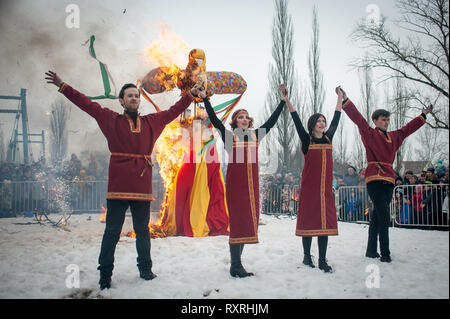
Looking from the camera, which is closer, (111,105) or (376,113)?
(376,113)

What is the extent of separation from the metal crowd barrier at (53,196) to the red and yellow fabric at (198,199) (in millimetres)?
5112

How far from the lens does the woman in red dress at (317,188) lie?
386 cm

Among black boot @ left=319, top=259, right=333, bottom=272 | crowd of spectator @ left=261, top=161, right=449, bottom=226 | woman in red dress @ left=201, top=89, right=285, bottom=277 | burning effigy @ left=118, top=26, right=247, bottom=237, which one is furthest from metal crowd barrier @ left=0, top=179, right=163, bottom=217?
black boot @ left=319, top=259, right=333, bottom=272

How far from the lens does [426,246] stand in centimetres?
500

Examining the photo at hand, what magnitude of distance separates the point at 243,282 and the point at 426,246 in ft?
10.6

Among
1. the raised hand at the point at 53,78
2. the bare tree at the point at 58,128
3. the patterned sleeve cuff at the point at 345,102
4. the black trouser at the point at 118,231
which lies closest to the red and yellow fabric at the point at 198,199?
the black trouser at the point at 118,231

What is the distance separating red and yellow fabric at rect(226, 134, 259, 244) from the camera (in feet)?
12.2

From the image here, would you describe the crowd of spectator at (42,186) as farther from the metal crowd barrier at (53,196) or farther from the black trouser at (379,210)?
the black trouser at (379,210)

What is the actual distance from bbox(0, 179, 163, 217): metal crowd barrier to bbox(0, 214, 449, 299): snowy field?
6026 mm

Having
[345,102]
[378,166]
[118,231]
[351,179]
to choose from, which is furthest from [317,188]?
[351,179]

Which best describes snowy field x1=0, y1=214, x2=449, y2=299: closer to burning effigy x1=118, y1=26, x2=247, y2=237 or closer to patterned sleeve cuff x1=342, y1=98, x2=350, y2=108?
burning effigy x1=118, y1=26, x2=247, y2=237
